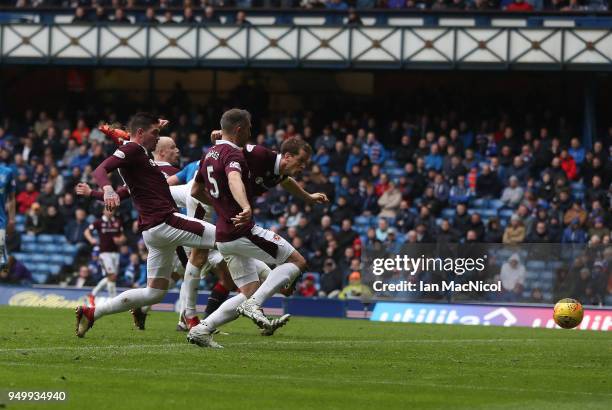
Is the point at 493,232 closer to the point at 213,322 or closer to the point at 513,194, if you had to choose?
the point at 513,194

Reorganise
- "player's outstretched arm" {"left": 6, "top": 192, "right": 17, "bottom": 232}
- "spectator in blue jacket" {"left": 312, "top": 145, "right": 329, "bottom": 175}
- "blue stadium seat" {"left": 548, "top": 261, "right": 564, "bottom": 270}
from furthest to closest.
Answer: "spectator in blue jacket" {"left": 312, "top": 145, "right": 329, "bottom": 175} < "blue stadium seat" {"left": 548, "top": 261, "right": 564, "bottom": 270} < "player's outstretched arm" {"left": 6, "top": 192, "right": 17, "bottom": 232}

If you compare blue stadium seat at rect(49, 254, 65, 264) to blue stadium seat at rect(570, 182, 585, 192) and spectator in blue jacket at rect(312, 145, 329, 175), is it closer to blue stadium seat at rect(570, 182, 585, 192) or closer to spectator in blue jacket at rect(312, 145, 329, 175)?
spectator in blue jacket at rect(312, 145, 329, 175)

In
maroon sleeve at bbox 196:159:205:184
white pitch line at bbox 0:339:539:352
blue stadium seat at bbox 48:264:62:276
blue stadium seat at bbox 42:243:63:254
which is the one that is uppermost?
maroon sleeve at bbox 196:159:205:184

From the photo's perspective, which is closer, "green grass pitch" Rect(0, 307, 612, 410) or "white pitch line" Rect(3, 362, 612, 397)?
"green grass pitch" Rect(0, 307, 612, 410)

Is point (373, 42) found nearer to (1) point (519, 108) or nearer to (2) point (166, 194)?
(1) point (519, 108)

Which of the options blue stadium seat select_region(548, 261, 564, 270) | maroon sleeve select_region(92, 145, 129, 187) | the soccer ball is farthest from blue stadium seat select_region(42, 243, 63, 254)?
maroon sleeve select_region(92, 145, 129, 187)

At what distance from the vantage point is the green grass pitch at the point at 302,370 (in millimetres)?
9250

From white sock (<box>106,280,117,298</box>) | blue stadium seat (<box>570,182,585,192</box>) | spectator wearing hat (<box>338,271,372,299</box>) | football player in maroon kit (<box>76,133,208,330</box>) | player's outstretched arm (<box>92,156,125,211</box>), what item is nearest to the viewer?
player's outstretched arm (<box>92,156,125,211</box>)

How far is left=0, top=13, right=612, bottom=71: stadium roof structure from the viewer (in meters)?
33.4

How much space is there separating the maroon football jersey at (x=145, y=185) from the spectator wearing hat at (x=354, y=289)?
37.2ft

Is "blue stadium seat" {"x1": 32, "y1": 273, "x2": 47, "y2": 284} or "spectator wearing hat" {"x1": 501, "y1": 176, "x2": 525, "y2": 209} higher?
"spectator wearing hat" {"x1": 501, "y1": 176, "x2": 525, "y2": 209}

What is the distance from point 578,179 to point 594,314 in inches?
317

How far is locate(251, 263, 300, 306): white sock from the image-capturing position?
13.3 meters

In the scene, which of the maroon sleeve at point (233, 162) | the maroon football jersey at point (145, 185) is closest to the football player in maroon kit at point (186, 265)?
the maroon football jersey at point (145, 185)
